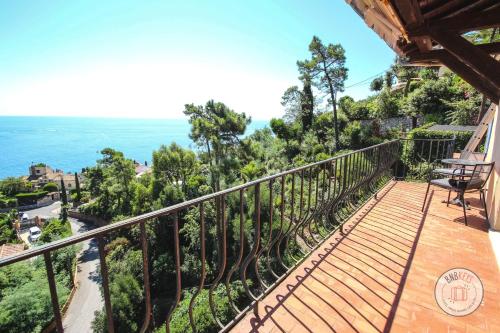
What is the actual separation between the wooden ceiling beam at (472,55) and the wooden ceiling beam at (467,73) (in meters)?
0.98

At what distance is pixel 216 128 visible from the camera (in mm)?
24516

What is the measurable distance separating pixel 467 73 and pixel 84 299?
868 inches

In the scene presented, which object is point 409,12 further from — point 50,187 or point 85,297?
point 50,187

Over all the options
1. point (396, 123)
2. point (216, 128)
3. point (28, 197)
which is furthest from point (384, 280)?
point (28, 197)

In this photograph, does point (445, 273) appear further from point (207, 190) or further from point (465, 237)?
point (207, 190)

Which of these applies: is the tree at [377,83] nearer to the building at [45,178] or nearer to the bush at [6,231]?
the bush at [6,231]

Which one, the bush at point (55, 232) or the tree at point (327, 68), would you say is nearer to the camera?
the tree at point (327, 68)

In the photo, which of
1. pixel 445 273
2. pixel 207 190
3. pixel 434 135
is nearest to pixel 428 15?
pixel 445 273

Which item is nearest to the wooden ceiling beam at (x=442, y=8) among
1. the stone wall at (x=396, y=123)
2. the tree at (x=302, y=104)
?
the stone wall at (x=396, y=123)

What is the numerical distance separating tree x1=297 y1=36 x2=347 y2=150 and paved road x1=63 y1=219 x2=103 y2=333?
2028 cm

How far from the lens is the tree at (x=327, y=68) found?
65.1 feet

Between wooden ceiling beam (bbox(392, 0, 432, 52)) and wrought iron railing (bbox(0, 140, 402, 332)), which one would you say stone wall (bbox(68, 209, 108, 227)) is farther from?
wooden ceiling beam (bbox(392, 0, 432, 52))

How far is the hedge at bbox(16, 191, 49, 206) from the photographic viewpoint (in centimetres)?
3905

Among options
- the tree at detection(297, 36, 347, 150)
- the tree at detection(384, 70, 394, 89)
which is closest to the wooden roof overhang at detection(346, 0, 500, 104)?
the tree at detection(297, 36, 347, 150)
